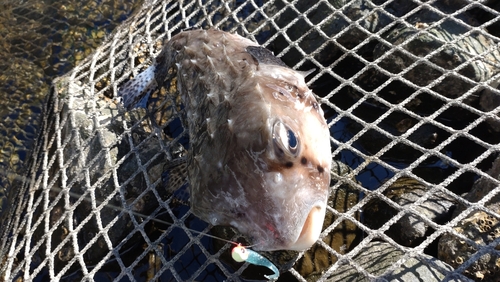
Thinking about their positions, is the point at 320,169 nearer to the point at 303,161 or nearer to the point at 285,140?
the point at 303,161

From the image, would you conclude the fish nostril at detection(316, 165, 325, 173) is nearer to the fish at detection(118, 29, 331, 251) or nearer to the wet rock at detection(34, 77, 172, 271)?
the fish at detection(118, 29, 331, 251)

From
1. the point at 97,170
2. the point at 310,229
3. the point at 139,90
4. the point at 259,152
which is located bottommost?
the point at 97,170

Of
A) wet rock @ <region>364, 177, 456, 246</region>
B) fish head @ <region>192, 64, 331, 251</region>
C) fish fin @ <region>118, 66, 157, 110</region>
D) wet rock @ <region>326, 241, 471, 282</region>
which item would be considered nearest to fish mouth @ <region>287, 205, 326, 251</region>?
fish head @ <region>192, 64, 331, 251</region>

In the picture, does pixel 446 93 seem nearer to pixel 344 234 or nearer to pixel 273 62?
pixel 344 234

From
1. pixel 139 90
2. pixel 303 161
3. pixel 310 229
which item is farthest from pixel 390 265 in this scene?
pixel 139 90

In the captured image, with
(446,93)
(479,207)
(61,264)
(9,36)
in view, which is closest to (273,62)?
(479,207)

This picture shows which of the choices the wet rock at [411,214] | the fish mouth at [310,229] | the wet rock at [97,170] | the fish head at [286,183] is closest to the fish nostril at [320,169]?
the fish head at [286,183]

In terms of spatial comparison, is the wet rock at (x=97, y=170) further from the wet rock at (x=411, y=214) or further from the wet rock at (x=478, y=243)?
the wet rock at (x=478, y=243)
